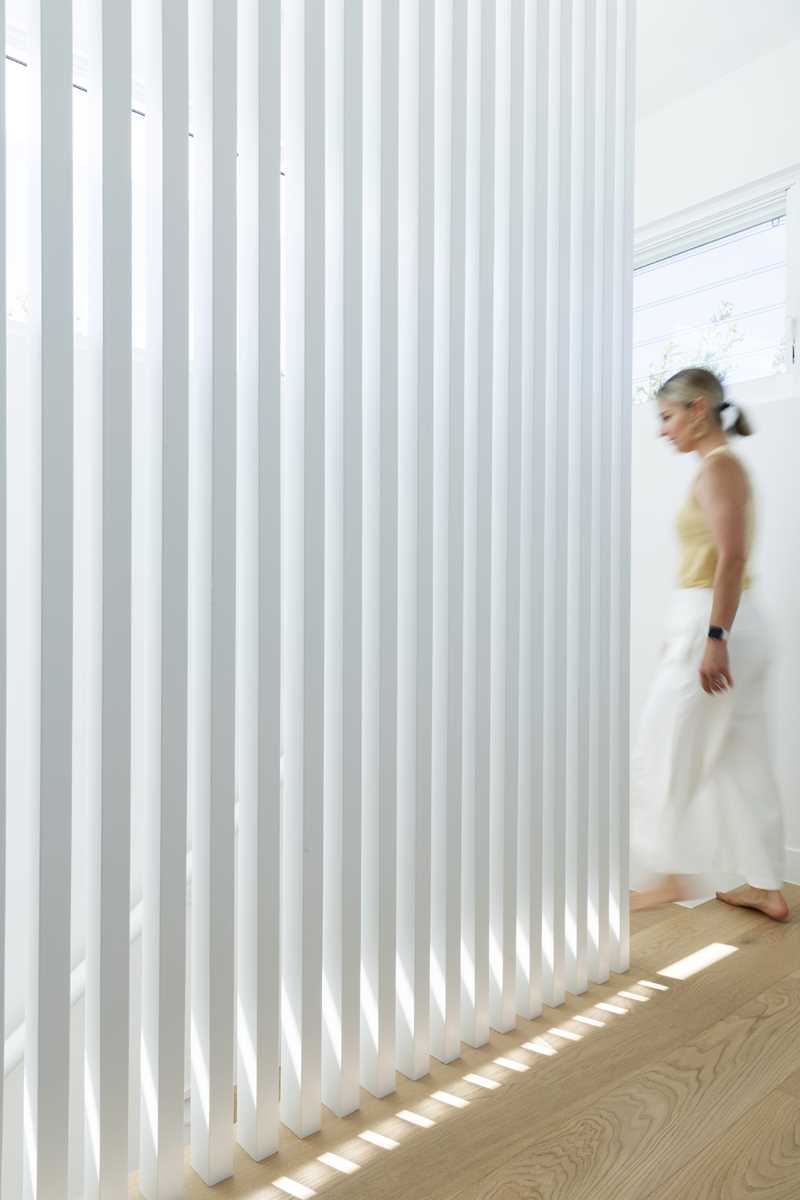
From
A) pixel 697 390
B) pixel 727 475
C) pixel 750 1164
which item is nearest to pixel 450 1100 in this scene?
pixel 750 1164

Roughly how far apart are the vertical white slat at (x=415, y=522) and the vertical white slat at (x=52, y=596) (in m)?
0.63

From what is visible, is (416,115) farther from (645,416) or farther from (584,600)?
(645,416)

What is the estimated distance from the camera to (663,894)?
2.60 meters

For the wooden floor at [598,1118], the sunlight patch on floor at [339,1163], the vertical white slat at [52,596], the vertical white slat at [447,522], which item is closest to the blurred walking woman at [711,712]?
the wooden floor at [598,1118]

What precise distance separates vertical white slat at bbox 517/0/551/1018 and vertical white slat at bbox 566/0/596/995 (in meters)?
0.10

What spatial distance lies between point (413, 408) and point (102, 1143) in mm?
1242

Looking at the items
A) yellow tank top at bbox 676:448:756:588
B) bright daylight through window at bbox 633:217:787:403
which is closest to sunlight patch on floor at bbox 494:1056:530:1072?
yellow tank top at bbox 676:448:756:588

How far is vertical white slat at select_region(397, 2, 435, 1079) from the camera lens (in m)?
1.58

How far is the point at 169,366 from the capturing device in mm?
1250

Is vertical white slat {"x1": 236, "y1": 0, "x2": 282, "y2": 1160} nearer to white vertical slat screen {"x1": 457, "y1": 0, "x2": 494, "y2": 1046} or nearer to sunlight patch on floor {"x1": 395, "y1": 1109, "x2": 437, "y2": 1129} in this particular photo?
sunlight patch on floor {"x1": 395, "y1": 1109, "x2": 437, "y2": 1129}

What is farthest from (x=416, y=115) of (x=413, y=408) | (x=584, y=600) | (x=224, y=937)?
(x=224, y=937)

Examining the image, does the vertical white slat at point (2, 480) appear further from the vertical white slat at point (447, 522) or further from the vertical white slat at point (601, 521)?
the vertical white slat at point (601, 521)

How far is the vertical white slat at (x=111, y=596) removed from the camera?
1.17 metres

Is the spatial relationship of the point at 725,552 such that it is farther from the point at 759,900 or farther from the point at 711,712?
the point at 759,900
